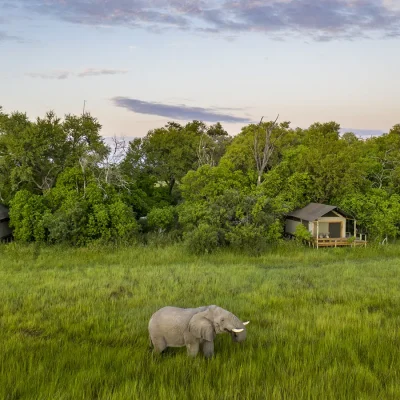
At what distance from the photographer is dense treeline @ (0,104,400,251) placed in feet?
84.8

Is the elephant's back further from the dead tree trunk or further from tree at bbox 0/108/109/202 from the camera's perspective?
the dead tree trunk

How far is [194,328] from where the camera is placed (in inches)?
281

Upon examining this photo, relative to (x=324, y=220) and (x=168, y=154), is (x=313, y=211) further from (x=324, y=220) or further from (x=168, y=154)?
(x=168, y=154)

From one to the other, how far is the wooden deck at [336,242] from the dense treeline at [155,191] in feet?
8.30

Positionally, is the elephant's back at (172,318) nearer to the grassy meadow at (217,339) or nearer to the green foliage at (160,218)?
the grassy meadow at (217,339)

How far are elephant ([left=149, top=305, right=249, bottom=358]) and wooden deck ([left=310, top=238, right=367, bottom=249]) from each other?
22137 mm

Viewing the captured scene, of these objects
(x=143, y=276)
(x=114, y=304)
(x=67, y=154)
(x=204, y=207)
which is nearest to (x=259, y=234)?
(x=204, y=207)

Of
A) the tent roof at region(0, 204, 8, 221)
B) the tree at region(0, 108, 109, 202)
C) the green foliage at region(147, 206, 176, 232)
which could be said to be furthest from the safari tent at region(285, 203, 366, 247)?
the tent roof at region(0, 204, 8, 221)

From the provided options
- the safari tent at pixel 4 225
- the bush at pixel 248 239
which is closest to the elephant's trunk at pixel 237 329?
the bush at pixel 248 239

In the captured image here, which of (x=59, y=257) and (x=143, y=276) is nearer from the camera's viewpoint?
(x=143, y=276)

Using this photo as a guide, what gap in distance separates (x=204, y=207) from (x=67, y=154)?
40.7ft

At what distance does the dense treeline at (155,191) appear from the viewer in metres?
25.8

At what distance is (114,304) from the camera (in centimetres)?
1200

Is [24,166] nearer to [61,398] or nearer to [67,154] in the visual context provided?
[67,154]
